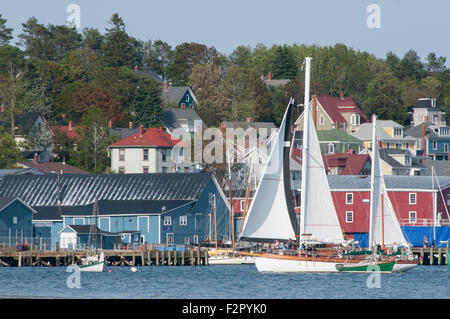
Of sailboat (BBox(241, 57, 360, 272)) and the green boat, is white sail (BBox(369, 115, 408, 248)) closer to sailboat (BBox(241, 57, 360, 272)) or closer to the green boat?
the green boat

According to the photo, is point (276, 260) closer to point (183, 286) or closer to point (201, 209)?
point (183, 286)

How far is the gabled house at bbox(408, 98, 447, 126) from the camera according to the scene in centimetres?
15938

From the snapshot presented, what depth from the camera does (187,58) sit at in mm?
174750

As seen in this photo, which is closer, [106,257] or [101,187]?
[106,257]

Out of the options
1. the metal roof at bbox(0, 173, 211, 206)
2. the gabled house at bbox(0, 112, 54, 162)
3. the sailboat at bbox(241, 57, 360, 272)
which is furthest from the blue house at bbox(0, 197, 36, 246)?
the gabled house at bbox(0, 112, 54, 162)

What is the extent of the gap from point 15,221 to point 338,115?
249ft

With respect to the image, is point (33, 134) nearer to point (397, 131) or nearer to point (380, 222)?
point (397, 131)

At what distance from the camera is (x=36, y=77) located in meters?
144

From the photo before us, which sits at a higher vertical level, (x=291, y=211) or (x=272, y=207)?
(x=272, y=207)

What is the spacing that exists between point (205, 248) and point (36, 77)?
73.2 metres

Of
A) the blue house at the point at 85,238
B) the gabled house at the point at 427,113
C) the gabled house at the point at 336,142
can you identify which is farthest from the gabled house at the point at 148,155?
the gabled house at the point at 427,113

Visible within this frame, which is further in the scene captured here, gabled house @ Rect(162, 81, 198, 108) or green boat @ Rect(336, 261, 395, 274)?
gabled house @ Rect(162, 81, 198, 108)

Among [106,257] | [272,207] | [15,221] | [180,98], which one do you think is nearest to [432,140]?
[180,98]
